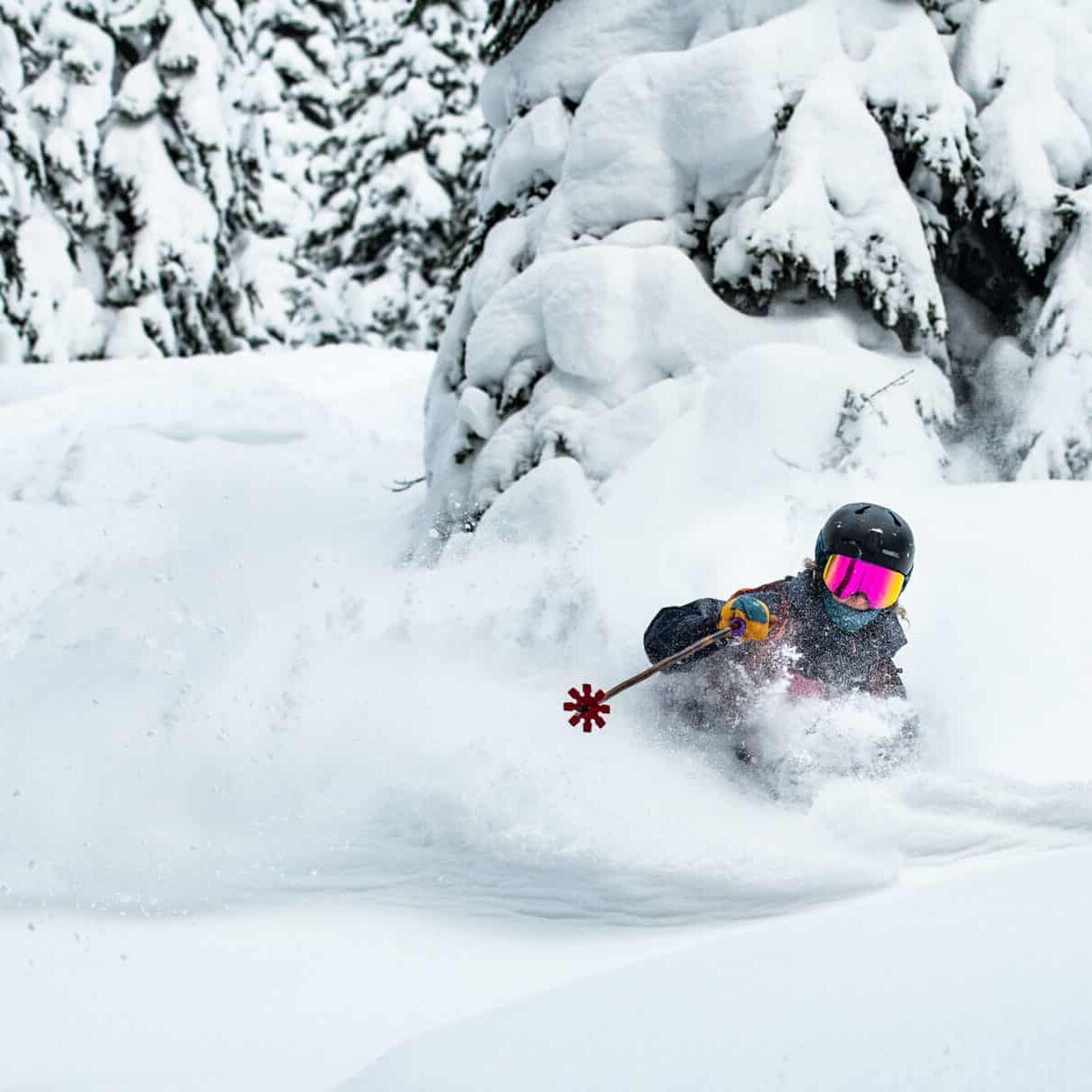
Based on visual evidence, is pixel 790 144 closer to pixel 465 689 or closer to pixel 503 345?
pixel 503 345

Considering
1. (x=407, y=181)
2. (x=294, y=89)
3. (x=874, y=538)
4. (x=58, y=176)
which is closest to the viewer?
(x=874, y=538)

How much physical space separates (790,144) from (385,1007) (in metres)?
4.73

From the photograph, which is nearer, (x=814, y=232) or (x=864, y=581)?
(x=864, y=581)

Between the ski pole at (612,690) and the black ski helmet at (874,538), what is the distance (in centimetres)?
51

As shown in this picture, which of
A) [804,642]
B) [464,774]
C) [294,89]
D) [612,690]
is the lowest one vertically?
[464,774]

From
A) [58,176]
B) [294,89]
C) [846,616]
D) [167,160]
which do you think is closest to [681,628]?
[846,616]

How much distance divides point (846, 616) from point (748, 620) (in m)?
0.47

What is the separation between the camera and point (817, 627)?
185 inches

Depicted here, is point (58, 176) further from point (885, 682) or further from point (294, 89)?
point (885, 682)

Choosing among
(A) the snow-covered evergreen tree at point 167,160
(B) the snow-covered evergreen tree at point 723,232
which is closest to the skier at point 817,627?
(B) the snow-covered evergreen tree at point 723,232

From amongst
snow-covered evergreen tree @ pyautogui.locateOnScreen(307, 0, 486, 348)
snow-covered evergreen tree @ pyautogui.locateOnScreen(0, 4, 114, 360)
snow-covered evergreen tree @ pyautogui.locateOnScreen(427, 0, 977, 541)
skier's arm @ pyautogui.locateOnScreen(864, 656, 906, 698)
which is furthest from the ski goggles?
snow-covered evergreen tree @ pyautogui.locateOnScreen(307, 0, 486, 348)

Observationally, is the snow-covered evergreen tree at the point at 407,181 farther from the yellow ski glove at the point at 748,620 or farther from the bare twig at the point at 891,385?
the yellow ski glove at the point at 748,620

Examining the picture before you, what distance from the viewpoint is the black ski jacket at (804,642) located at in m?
4.55

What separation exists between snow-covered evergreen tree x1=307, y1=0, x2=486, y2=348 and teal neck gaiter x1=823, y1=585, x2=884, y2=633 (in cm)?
1748
